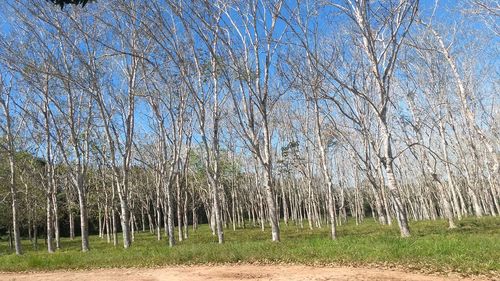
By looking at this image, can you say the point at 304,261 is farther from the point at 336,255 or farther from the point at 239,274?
the point at 239,274

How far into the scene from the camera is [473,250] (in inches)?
359

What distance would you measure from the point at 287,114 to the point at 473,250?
19.3m

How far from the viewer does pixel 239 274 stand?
9.41 metres

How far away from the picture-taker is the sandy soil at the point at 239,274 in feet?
26.7

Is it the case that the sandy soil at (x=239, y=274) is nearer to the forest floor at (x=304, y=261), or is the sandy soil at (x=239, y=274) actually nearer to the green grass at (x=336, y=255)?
the forest floor at (x=304, y=261)

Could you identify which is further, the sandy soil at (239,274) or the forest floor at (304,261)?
the forest floor at (304,261)

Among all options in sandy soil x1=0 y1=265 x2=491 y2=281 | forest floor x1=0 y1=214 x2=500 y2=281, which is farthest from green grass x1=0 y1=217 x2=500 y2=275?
sandy soil x1=0 y1=265 x2=491 y2=281

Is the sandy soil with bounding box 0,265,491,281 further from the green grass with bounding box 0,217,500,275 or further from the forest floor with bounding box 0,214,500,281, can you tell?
the green grass with bounding box 0,217,500,275

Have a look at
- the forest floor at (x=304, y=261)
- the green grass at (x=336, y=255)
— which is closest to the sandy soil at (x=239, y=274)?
the forest floor at (x=304, y=261)

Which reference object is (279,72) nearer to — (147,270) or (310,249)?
(310,249)

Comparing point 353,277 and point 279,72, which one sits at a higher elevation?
point 279,72

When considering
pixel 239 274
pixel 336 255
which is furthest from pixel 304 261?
pixel 239 274

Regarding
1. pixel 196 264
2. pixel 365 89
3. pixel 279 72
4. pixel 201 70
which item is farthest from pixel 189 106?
pixel 196 264

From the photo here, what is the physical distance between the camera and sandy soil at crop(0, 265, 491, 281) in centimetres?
814
